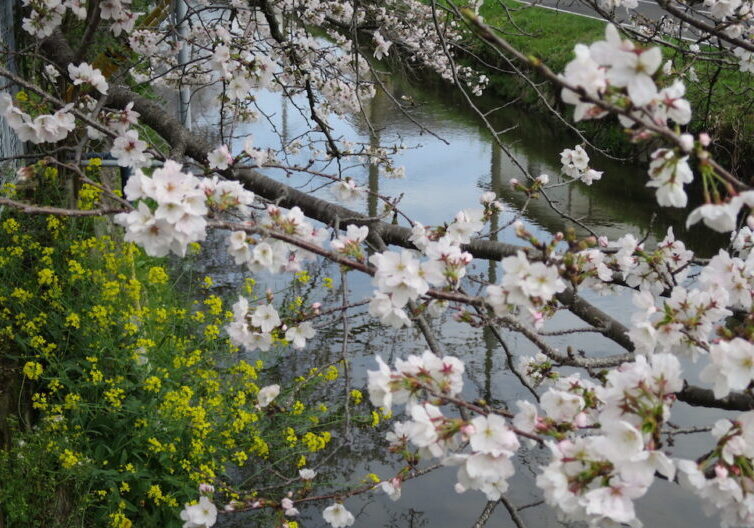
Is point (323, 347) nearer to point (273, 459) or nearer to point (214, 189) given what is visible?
point (273, 459)

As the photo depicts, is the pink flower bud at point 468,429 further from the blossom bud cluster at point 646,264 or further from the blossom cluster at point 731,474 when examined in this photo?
the blossom bud cluster at point 646,264

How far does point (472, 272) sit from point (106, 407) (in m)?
4.22

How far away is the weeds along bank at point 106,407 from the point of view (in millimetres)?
2705

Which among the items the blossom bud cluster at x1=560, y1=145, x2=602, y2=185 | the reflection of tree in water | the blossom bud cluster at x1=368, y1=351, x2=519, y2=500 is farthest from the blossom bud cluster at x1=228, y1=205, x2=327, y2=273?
the reflection of tree in water

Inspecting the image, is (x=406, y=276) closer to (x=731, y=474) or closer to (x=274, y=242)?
(x=274, y=242)

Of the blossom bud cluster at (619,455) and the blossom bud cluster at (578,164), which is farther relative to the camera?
the blossom bud cluster at (578,164)

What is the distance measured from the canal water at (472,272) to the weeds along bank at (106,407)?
54 cm

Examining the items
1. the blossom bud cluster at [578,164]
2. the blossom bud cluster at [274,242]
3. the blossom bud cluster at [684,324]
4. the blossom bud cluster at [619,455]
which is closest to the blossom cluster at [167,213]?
the blossom bud cluster at [274,242]

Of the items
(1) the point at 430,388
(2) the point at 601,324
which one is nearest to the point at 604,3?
(2) the point at 601,324

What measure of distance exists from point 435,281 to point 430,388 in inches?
9.1

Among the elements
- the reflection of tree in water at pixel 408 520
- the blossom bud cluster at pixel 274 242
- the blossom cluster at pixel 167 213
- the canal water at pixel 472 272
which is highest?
the blossom cluster at pixel 167 213

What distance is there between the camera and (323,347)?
5164mm

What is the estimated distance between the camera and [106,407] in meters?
2.92

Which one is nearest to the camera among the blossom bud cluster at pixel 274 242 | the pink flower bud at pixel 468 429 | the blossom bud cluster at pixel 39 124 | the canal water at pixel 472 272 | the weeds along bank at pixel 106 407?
the pink flower bud at pixel 468 429
